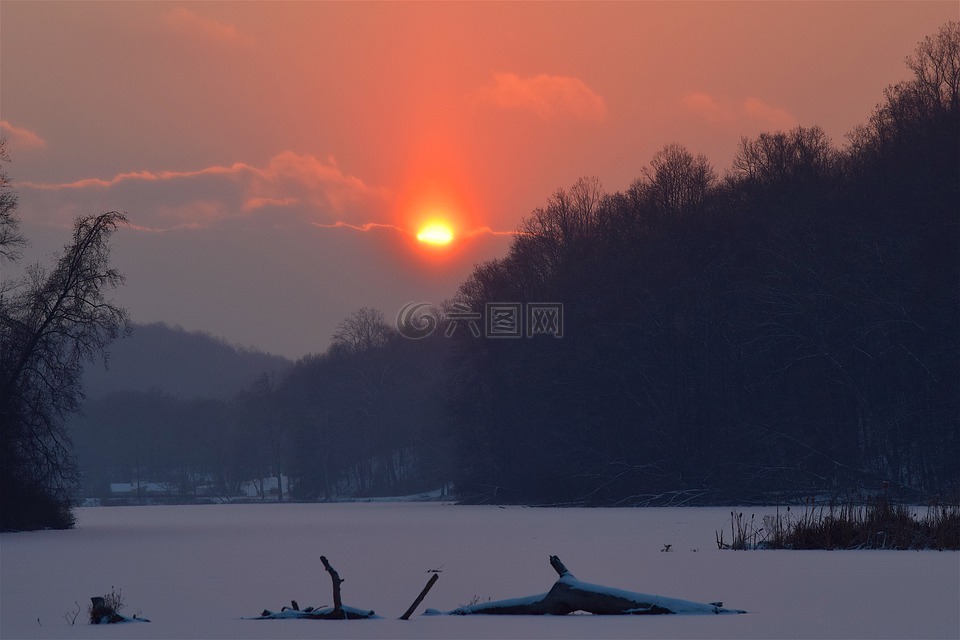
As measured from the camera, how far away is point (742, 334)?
57.5 meters

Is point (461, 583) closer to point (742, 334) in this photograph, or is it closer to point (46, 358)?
point (46, 358)

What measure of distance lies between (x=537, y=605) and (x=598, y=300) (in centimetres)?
4931

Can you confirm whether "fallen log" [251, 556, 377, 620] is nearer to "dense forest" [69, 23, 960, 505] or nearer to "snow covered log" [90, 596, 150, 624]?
"snow covered log" [90, 596, 150, 624]

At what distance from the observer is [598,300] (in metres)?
62.7

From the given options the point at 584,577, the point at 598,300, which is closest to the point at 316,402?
the point at 598,300

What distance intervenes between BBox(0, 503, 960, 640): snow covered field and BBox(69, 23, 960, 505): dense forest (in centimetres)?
1827

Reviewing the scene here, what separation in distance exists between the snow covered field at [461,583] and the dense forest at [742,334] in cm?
1827

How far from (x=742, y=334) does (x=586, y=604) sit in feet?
148

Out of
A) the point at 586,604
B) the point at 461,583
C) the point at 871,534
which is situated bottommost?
the point at 461,583

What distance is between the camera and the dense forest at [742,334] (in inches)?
1923

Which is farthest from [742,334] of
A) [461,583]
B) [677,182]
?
[461,583]

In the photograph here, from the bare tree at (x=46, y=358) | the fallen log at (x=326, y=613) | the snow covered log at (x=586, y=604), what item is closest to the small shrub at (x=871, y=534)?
the snow covered log at (x=586, y=604)

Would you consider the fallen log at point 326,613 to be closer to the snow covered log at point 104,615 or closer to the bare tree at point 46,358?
the snow covered log at point 104,615

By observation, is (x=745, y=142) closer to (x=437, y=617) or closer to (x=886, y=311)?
(x=886, y=311)
